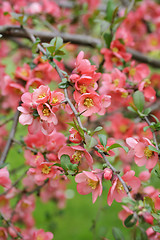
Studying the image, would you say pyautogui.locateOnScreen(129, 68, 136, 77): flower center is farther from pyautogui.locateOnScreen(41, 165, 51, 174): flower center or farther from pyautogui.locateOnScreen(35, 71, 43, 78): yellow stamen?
pyautogui.locateOnScreen(41, 165, 51, 174): flower center

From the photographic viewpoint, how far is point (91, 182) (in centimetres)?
74

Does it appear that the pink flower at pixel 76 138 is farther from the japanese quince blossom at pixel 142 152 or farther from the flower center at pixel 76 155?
the japanese quince blossom at pixel 142 152

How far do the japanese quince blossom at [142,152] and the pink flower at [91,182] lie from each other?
132mm

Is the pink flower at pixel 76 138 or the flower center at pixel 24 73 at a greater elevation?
the pink flower at pixel 76 138

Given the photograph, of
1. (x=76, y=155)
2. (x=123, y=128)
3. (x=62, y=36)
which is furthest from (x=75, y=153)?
(x=123, y=128)

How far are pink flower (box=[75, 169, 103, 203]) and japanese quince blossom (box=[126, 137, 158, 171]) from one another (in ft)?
0.43

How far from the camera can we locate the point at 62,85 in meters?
0.80

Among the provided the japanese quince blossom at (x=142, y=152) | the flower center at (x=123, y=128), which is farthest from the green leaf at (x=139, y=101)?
the flower center at (x=123, y=128)

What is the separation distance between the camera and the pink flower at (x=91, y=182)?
692 mm

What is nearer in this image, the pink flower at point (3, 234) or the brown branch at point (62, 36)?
the pink flower at point (3, 234)

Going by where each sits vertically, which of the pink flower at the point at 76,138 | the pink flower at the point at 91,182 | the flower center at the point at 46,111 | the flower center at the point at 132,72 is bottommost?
the pink flower at the point at 91,182

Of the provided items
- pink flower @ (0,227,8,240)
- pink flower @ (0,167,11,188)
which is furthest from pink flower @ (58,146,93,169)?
pink flower @ (0,227,8,240)

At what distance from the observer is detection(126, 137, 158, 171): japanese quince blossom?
0.79 meters

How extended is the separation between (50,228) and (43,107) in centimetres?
136
